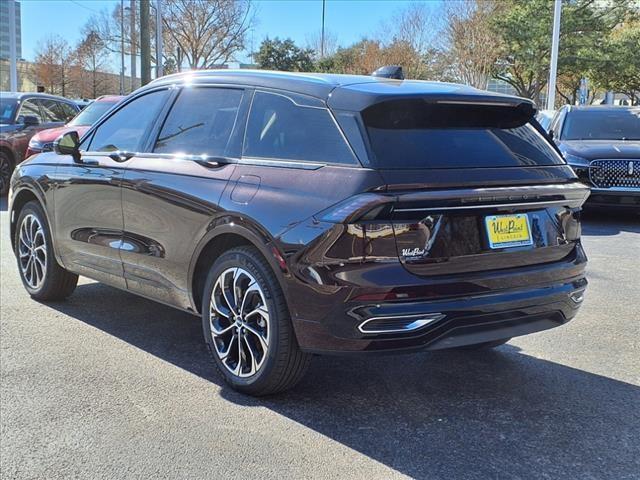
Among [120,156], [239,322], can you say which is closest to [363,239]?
[239,322]

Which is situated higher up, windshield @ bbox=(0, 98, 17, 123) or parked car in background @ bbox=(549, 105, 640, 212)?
windshield @ bbox=(0, 98, 17, 123)

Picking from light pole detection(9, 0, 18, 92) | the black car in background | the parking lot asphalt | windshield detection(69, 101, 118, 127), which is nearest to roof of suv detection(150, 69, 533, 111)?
the black car in background

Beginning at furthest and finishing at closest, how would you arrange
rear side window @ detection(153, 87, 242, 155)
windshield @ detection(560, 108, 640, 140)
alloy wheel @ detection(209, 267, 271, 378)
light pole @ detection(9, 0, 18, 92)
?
light pole @ detection(9, 0, 18, 92), windshield @ detection(560, 108, 640, 140), rear side window @ detection(153, 87, 242, 155), alloy wheel @ detection(209, 267, 271, 378)

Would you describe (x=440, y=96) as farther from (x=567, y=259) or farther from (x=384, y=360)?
(x=384, y=360)

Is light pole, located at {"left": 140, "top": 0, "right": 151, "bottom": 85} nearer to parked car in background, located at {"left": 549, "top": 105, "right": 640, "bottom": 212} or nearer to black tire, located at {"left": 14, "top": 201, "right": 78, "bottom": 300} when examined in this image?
parked car in background, located at {"left": 549, "top": 105, "right": 640, "bottom": 212}

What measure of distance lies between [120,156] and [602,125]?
8.58m

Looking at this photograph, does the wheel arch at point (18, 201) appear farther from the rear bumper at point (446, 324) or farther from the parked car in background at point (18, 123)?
the parked car in background at point (18, 123)

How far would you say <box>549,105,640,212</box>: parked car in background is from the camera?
9344 millimetres

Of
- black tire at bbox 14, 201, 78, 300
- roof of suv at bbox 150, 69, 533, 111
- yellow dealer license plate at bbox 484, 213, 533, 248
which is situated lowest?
black tire at bbox 14, 201, 78, 300

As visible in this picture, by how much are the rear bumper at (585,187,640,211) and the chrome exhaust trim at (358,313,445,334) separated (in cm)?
700

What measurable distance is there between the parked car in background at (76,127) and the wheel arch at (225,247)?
24.2 ft

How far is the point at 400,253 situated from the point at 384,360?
57.0 inches

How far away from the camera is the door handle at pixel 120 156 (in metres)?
4.60

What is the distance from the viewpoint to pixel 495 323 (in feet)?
11.1
